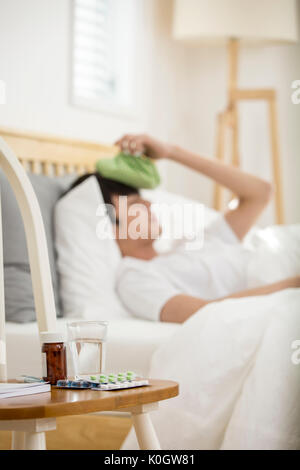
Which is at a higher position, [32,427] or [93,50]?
[93,50]

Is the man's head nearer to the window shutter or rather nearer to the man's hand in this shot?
the man's hand

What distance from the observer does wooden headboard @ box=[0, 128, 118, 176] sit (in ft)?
5.52

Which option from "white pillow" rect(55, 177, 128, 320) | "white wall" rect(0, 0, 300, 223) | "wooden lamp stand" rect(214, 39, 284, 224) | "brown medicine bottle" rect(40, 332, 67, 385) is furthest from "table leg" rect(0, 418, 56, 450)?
"wooden lamp stand" rect(214, 39, 284, 224)

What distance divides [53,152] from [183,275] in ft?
1.71

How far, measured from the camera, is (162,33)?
2.62m

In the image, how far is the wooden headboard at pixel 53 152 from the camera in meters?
1.68

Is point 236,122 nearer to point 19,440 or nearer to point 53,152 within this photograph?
point 53,152

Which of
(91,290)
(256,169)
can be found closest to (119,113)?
(256,169)

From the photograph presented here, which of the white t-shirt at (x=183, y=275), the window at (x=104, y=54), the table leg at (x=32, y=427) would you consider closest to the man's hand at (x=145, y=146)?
the white t-shirt at (x=183, y=275)

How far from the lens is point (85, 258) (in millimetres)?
1546

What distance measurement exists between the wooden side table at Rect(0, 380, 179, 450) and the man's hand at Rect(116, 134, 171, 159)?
91 cm

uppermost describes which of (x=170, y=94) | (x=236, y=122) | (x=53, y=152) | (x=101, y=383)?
(x=170, y=94)

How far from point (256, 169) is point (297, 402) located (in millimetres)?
1732

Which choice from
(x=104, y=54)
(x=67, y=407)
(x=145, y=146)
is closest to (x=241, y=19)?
(x=104, y=54)
